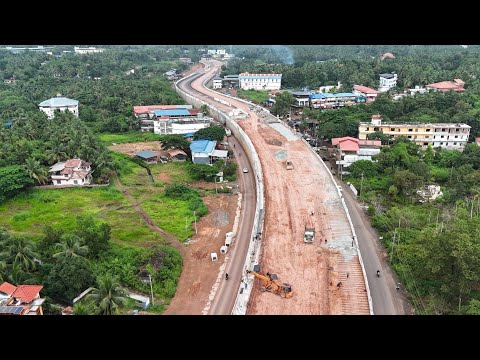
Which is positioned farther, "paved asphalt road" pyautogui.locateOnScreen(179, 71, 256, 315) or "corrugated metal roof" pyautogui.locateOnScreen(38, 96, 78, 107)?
"corrugated metal roof" pyautogui.locateOnScreen(38, 96, 78, 107)

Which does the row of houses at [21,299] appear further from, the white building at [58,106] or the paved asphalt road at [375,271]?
the white building at [58,106]

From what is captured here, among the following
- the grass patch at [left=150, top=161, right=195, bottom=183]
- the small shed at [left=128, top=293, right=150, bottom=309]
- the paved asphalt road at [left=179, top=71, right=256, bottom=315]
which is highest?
the grass patch at [left=150, top=161, right=195, bottom=183]

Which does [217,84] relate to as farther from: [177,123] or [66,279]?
[66,279]

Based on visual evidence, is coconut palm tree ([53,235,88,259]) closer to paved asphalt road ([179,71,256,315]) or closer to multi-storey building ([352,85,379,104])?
paved asphalt road ([179,71,256,315])

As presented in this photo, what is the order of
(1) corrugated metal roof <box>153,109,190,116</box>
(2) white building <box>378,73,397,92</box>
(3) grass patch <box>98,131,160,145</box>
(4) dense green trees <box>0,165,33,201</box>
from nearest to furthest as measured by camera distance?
(4) dense green trees <box>0,165,33,201</box>
(3) grass patch <box>98,131,160,145</box>
(1) corrugated metal roof <box>153,109,190,116</box>
(2) white building <box>378,73,397,92</box>

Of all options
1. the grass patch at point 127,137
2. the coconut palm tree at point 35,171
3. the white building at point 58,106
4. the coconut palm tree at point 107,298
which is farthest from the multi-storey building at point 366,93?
the coconut palm tree at point 107,298

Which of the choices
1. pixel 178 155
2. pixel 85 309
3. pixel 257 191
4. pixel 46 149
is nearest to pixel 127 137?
pixel 178 155

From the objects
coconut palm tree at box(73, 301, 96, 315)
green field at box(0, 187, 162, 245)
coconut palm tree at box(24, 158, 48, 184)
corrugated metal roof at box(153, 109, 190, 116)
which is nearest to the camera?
coconut palm tree at box(73, 301, 96, 315)

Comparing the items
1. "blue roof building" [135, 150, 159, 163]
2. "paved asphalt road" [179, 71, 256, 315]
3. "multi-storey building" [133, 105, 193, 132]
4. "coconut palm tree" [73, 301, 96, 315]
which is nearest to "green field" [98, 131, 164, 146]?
"multi-storey building" [133, 105, 193, 132]
